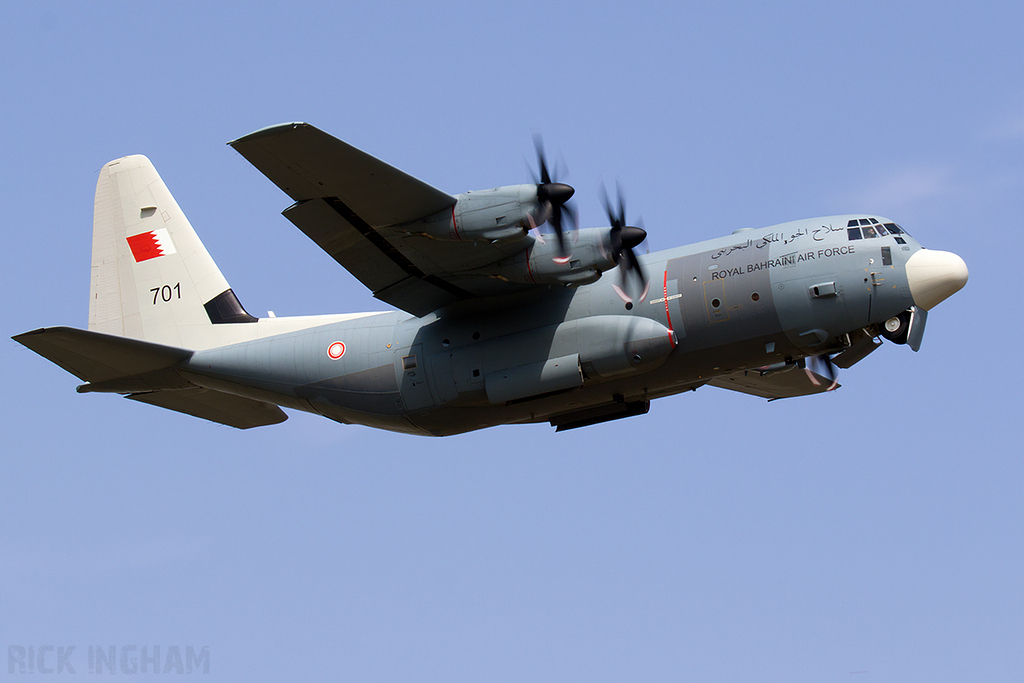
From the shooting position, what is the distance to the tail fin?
2516 cm

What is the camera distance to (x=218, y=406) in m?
25.3

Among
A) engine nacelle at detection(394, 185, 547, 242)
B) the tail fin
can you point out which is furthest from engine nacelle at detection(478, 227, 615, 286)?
the tail fin

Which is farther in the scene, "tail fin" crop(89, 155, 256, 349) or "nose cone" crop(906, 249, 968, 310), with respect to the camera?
"tail fin" crop(89, 155, 256, 349)

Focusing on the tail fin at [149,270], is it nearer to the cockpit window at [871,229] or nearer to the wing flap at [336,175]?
the wing flap at [336,175]

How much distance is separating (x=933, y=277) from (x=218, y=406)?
Answer: 614 inches

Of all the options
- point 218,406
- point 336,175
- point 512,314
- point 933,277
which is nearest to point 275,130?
point 336,175

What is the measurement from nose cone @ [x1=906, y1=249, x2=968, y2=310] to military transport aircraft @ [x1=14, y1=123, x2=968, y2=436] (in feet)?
0.09

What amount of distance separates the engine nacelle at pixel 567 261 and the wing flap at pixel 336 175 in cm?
186

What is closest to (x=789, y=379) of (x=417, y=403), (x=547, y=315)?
(x=547, y=315)

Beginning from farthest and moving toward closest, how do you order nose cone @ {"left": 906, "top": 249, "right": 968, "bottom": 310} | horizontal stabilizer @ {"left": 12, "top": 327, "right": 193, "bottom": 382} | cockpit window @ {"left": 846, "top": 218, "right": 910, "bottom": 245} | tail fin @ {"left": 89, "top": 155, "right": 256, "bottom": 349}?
tail fin @ {"left": 89, "top": 155, "right": 256, "bottom": 349}
horizontal stabilizer @ {"left": 12, "top": 327, "right": 193, "bottom": 382}
cockpit window @ {"left": 846, "top": 218, "right": 910, "bottom": 245}
nose cone @ {"left": 906, "top": 249, "right": 968, "bottom": 310}

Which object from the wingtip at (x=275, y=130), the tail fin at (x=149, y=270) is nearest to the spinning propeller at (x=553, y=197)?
the wingtip at (x=275, y=130)

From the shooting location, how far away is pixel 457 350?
71.2 ft

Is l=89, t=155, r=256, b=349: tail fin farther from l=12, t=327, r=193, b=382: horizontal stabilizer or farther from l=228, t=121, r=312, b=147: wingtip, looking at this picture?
l=228, t=121, r=312, b=147: wingtip

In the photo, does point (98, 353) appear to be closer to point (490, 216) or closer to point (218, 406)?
point (218, 406)
